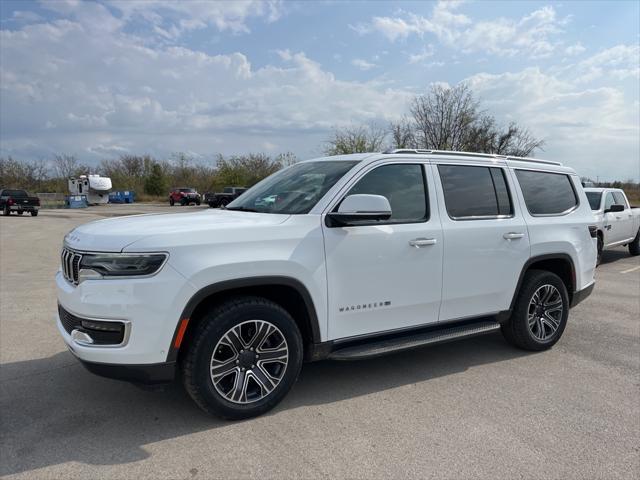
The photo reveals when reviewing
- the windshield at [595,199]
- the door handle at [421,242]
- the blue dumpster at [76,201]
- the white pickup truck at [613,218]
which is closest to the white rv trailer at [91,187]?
the blue dumpster at [76,201]

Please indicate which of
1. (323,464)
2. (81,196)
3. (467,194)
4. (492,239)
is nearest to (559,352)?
(492,239)

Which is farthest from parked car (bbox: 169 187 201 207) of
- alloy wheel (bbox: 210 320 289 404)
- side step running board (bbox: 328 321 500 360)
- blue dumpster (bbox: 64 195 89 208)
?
alloy wheel (bbox: 210 320 289 404)

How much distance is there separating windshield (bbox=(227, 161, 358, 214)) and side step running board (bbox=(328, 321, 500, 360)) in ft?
3.73

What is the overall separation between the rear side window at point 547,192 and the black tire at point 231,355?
2.87 m

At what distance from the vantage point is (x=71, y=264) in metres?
3.27

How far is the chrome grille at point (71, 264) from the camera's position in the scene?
3.18 metres

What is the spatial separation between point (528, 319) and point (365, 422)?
2.28 metres

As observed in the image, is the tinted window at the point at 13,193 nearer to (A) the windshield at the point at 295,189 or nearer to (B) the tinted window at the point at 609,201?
(A) the windshield at the point at 295,189

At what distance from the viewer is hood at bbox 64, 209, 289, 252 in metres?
3.06

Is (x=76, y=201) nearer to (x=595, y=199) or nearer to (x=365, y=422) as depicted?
(x=595, y=199)

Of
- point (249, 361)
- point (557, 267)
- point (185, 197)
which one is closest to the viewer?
point (249, 361)

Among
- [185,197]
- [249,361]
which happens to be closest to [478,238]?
[249,361]

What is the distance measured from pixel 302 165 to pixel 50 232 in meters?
17.5

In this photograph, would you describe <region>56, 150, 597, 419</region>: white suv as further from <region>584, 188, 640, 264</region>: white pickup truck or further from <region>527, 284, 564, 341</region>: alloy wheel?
<region>584, 188, 640, 264</region>: white pickup truck
